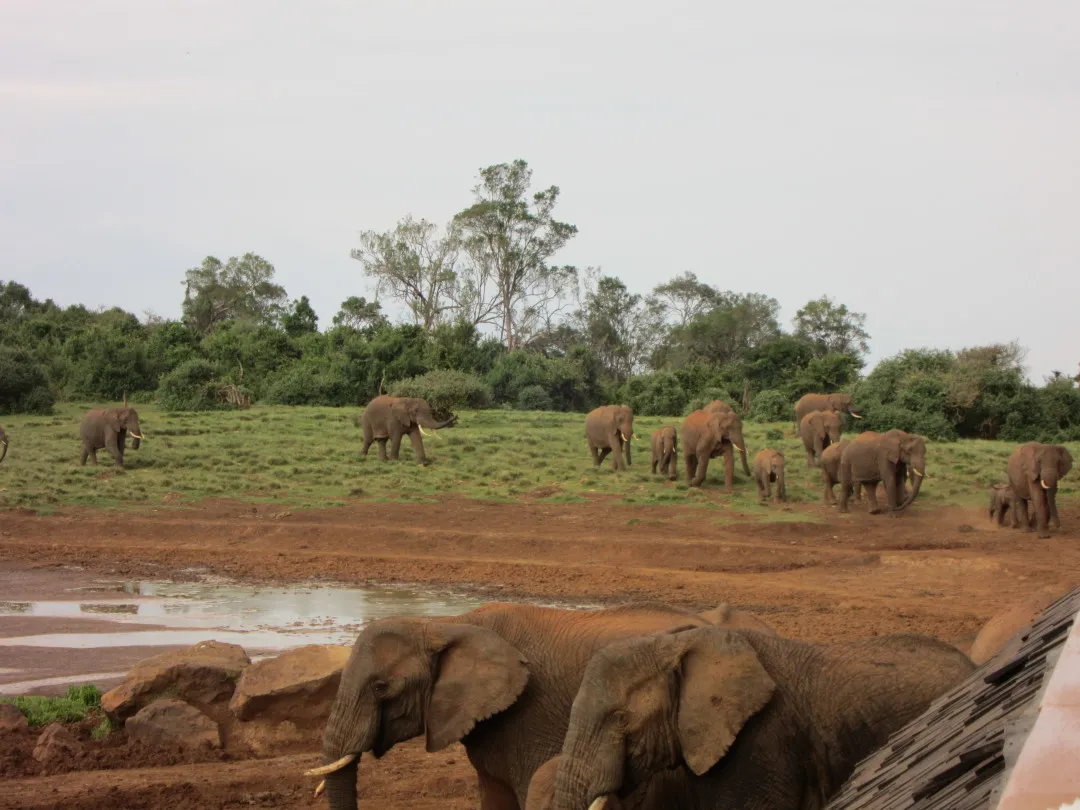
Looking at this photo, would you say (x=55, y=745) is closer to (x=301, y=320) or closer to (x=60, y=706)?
(x=60, y=706)

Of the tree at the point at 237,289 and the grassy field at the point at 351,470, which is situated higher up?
the tree at the point at 237,289

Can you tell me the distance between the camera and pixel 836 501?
25766 mm

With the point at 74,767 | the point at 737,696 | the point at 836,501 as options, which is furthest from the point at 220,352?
the point at 737,696

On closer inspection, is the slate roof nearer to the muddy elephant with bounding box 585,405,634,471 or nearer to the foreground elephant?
the foreground elephant

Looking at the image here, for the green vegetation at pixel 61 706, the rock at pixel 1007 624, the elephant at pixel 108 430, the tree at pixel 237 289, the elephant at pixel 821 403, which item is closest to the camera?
the rock at pixel 1007 624

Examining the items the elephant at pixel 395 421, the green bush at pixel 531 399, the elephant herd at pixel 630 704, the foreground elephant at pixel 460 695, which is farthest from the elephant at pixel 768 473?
the green bush at pixel 531 399

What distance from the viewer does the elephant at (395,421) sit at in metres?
29.8

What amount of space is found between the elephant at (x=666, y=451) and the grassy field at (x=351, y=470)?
1.36ft

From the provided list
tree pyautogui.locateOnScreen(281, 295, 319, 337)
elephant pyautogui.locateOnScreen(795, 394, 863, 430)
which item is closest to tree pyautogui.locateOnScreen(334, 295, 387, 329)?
tree pyautogui.locateOnScreen(281, 295, 319, 337)

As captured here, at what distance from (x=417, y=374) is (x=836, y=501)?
74.9 feet

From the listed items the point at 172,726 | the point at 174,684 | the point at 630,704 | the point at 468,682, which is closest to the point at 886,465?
the point at 174,684

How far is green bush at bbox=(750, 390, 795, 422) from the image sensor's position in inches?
1640

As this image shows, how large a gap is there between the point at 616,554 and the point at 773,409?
22641 mm

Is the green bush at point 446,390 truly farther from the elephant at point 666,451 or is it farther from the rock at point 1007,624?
the rock at point 1007,624
